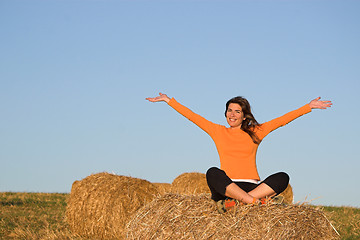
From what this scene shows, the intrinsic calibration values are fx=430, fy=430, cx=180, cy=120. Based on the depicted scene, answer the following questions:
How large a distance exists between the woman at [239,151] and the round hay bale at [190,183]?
25.8 ft

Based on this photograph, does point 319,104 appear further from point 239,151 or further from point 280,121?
point 239,151

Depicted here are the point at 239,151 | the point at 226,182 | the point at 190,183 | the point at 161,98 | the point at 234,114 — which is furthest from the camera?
the point at 190,183

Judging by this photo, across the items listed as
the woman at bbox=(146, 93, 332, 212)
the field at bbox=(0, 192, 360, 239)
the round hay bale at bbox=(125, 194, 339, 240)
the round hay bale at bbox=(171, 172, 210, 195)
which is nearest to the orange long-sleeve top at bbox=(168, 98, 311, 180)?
the woman at bbox=(146, 93, 332, 212)

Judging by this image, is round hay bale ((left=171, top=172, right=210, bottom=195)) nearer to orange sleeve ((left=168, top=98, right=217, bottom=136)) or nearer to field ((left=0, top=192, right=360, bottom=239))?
field ((left=0, top=192, right=360, bottom=239))

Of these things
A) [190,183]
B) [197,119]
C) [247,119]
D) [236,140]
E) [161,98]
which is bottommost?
[190,183]

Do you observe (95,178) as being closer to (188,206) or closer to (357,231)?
(188,206)

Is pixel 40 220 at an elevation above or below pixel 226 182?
below

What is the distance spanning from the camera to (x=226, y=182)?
595 centimetres

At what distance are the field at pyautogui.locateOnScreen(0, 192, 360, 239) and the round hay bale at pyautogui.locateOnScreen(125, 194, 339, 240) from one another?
8.35 ft

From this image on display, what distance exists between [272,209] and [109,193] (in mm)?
5873

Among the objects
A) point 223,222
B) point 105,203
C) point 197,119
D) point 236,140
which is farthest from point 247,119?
point 105,203

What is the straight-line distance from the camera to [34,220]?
13305 mm

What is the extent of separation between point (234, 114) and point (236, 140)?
397 millimetres

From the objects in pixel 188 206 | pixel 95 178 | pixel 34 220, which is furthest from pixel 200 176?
pixel 188 206
